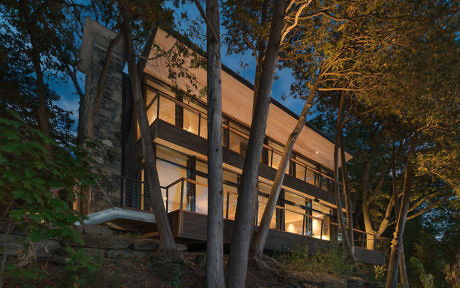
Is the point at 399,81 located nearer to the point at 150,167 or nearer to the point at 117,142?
the point at 150,167

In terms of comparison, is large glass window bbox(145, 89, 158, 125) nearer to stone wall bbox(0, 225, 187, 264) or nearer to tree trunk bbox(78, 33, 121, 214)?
tree trunk bbox(78, 33, 121, 214)

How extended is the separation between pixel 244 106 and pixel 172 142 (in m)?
4.46

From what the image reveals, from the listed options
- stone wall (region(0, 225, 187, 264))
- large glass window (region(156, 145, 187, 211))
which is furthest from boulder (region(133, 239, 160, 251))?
large glass window (region(156, 145, 187, 211))

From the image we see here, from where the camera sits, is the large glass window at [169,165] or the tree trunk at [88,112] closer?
the tree trunk at [88,112]

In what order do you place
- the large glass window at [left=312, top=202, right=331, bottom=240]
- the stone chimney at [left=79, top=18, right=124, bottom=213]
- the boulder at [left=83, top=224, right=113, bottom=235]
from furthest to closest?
1. the large glass window at [left=312, top=202, right=331, bottom=240]
2. the stone chimney at [left=79, top=18, right=124, bottom=213]
3. the boulder at [left=83, top=224, right=113, bottom=235]

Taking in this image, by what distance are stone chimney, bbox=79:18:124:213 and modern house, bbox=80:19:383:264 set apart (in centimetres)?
3

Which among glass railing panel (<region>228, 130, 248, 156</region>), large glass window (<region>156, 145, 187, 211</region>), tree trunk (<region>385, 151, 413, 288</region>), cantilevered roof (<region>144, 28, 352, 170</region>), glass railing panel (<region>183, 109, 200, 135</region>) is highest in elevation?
cantilevered roof (<region>144, 28, 352, 170</region>)

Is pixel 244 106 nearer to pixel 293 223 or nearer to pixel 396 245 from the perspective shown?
pixel 396 245

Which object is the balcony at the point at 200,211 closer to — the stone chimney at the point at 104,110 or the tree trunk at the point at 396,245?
the stone chimney at the point at 104,110

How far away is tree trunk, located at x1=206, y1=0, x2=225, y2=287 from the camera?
576cm

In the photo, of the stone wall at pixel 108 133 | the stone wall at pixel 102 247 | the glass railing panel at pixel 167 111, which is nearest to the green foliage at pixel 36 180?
the stone wall at pixel 102 247

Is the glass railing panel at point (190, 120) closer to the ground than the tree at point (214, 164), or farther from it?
farther from it

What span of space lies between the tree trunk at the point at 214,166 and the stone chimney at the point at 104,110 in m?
4.81

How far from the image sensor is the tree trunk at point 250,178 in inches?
242
